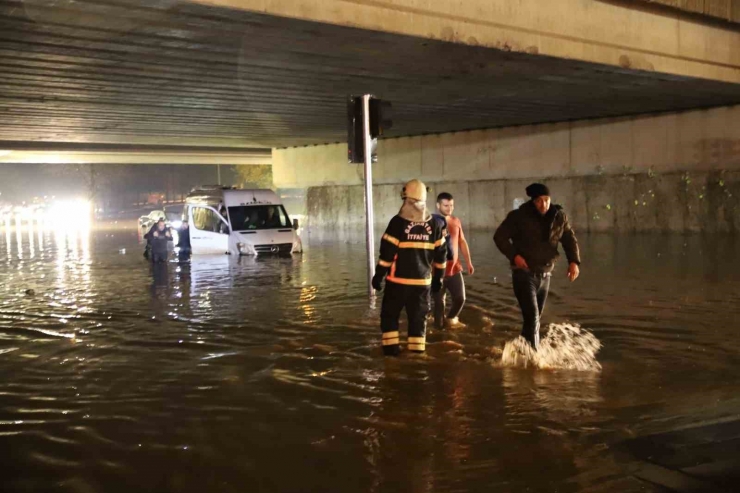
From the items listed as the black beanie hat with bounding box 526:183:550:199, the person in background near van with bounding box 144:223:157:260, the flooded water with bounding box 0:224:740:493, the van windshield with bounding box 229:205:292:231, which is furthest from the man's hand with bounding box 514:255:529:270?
the van windshield with bounding box 229:205:292:231

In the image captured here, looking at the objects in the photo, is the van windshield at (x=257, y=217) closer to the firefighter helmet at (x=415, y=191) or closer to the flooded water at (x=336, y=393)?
the flooded water at (x=336, y=393)

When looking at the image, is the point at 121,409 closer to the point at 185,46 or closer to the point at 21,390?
the point at 21,390

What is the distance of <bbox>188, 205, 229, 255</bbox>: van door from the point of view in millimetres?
21219

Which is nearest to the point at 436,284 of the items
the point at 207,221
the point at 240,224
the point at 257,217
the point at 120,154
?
the point at 240,224

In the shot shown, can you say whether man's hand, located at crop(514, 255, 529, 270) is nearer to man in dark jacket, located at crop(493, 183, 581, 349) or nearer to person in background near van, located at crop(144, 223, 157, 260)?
man in dark jacket, located at crop(493, 183, 581, 349)

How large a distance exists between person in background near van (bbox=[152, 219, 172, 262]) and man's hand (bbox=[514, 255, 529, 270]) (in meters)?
13.7

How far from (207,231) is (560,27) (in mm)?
11860

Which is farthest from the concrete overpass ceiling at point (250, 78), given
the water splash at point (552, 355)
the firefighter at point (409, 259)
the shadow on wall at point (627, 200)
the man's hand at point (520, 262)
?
the water splash at point (552, 355)

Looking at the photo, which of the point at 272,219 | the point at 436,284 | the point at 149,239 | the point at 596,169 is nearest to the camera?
the point at 436,284

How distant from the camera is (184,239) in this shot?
2112cm

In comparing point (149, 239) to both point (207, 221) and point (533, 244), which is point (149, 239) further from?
point (533, 244)

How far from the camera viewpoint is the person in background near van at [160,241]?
19.4 m

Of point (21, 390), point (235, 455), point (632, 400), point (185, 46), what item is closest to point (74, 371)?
point (21, 390)

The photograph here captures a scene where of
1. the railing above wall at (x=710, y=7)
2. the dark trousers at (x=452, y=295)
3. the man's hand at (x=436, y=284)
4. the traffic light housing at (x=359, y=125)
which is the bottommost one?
the dark trousers at (x=452, y=295)
